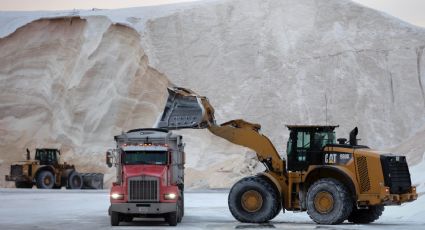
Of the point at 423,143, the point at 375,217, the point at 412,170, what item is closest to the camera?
the point at 375,217

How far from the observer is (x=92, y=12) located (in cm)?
6825

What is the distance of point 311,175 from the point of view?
22672 millimetres

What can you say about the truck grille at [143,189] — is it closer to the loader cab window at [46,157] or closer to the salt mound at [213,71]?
the loader cab window at [46,157]

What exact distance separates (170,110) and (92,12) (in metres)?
47.0

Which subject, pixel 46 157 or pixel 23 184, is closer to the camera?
pixel 46 157

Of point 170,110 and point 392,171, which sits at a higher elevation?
point 170,110

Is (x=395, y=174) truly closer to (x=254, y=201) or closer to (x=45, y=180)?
(x=254, y=201)

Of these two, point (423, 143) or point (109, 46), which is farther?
point (109, 46)

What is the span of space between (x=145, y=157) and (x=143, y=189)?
1.16 m

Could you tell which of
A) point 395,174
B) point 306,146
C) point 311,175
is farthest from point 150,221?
point 395,174

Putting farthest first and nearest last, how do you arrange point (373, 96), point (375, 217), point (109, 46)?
point (109, 46)
point (373, 96)
point (375, 217)

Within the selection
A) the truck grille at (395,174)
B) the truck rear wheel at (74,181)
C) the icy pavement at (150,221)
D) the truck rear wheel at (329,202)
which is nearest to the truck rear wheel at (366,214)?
the icy pavement at (150,221)

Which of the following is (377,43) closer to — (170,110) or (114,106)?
(114,106)

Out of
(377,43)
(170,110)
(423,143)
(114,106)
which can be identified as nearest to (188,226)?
(170,110)
